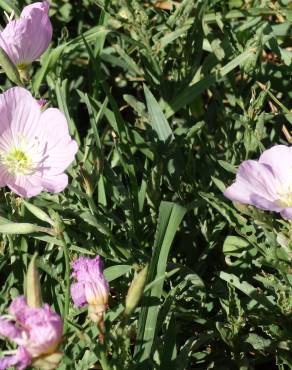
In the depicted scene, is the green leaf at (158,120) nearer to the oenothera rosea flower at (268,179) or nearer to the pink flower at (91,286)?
the oenothera rosea flower at (268,179)

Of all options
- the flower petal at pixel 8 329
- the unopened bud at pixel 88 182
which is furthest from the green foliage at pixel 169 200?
the flower petal at pixel 8 329

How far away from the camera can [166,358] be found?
123 cm

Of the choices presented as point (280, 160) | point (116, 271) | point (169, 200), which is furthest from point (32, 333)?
point (169, 200)

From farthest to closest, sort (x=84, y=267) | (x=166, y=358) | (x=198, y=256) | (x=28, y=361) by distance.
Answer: (x=198, y=256)
(x=166, y=358)
(x=84, y=267)
(x=28, y=361)

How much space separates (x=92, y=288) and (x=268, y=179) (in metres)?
0.42

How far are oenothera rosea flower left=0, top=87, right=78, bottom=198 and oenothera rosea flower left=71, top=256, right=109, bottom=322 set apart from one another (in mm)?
183

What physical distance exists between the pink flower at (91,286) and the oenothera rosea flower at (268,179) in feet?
0.84

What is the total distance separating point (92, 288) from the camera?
1.04 m

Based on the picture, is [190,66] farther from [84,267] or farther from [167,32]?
[84,267]

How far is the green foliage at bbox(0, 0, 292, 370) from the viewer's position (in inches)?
48.6

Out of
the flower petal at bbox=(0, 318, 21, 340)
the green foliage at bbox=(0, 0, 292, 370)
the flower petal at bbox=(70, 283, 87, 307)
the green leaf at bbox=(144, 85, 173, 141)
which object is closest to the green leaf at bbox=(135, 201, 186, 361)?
the green foliage at bbox=(0, 0, 292, 370)

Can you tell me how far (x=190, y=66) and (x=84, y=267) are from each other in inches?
31.0

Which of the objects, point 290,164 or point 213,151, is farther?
point 213,151

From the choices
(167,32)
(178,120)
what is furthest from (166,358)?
(167,32)
